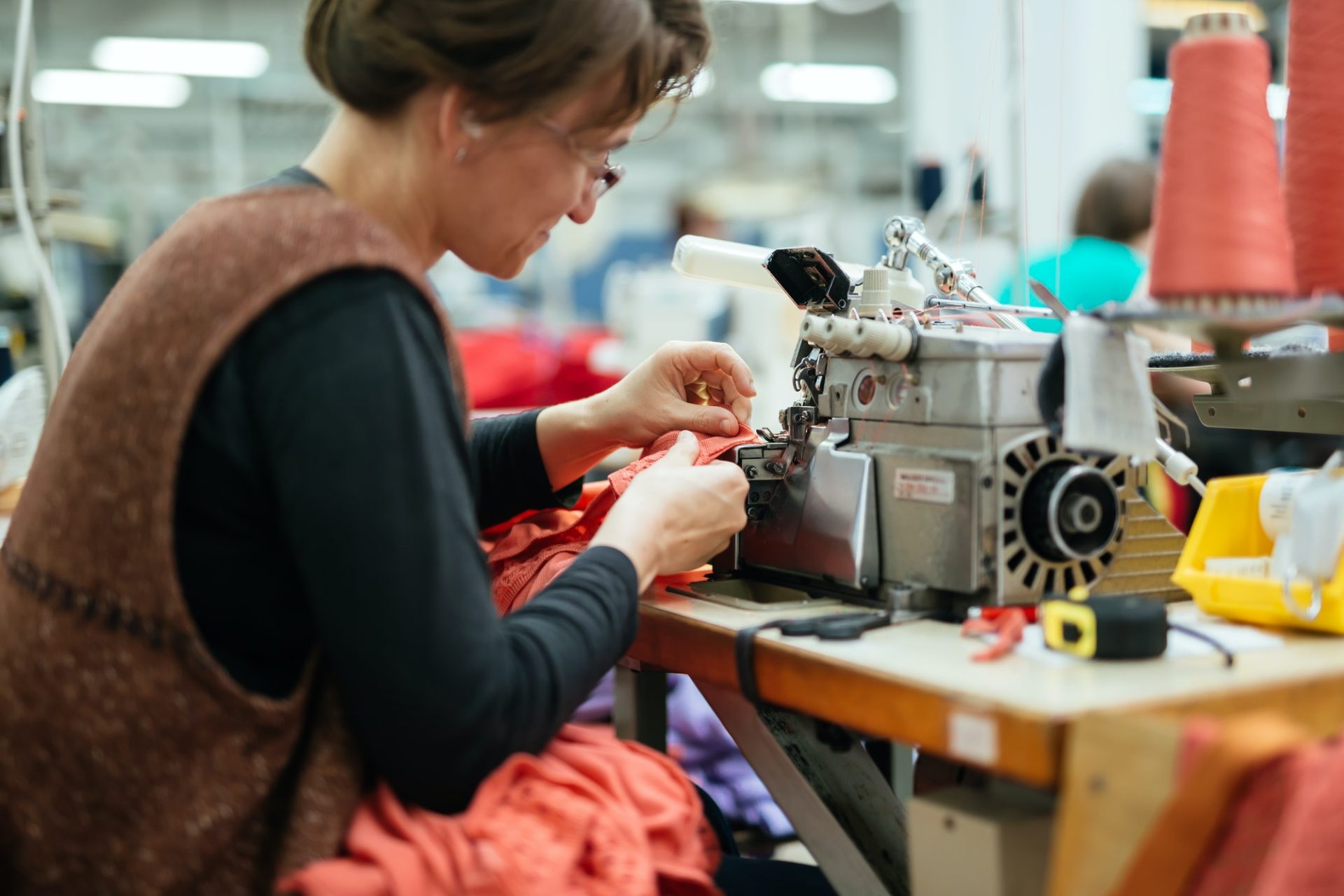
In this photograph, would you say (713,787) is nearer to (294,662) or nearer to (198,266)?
(294,662)

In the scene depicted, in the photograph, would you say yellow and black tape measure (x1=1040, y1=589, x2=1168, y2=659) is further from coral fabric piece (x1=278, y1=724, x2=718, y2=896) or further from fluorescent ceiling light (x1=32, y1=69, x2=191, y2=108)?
fluorescent ceiling light (x1=32, y1=69, x2=191, y2=108)

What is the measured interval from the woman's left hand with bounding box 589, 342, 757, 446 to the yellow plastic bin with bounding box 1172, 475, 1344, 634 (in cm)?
→ 50

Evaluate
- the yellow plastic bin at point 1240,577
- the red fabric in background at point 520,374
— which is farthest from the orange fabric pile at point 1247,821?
the red fabric in background at point 520,374

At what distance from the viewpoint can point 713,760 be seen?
228 cm

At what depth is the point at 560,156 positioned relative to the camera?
104 centimetres

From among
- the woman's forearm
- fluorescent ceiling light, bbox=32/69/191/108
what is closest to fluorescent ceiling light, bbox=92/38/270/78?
fluorescent ceiling light, bbox=32/69/191/108

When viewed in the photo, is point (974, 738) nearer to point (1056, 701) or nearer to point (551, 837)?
point (1056, 701)

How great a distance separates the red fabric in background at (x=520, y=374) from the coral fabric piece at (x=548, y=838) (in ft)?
8.91

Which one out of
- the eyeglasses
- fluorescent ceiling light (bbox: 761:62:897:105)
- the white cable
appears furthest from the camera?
fluorescent ceiling light (bbox: 761:62:897:105)

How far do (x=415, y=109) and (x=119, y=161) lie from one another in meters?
9.19

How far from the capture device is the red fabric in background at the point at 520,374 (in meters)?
3.76

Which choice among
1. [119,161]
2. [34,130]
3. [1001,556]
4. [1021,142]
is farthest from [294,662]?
[119,161]

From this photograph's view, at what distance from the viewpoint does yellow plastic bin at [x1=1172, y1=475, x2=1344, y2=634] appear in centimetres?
103

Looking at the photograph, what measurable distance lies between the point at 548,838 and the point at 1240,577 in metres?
0.63
